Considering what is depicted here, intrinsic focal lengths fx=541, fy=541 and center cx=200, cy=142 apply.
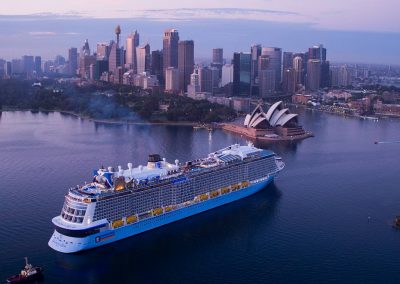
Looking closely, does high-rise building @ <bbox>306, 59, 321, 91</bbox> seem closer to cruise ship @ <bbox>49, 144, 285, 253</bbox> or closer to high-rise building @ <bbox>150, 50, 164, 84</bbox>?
high-rise building @ <bbox>150, 50, 164, 84</bbox>

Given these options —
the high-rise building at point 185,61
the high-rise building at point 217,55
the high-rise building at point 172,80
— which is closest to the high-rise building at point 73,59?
the high-rise building at point 217,55

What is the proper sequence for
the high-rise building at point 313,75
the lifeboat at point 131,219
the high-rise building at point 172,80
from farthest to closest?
the high-rise building at point 313,75, the high-rise building at point 172,80, the lifeboat at point 131,219

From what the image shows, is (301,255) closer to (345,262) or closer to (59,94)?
(345,262)

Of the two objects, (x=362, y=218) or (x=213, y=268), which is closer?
(x=213, y=268)

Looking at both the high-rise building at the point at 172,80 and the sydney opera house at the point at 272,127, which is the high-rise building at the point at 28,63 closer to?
the high-rise building at the point at 172,80

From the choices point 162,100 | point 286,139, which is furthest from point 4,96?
point 286,139

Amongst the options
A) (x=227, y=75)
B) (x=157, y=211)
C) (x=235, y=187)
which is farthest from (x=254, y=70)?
(x=157, y=211)
